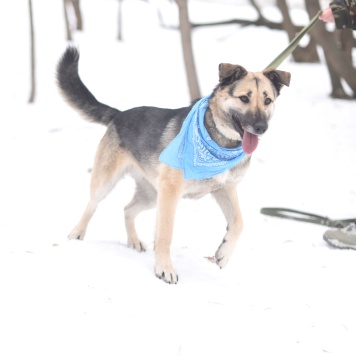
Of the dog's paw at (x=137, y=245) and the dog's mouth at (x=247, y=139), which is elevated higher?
the dog's mouth at (x=247, y=139)

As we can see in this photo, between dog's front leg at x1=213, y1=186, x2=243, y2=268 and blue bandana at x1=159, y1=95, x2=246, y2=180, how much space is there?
13.6 inches

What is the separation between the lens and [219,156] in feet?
12.7

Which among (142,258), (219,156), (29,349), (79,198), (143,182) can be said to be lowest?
(79,198)

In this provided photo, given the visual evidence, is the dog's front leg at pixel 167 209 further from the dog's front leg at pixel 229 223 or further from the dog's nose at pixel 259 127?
the dog's nose at pixel 259 127

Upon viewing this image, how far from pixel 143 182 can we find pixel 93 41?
32.6ft

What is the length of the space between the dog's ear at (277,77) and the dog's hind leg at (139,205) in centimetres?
142

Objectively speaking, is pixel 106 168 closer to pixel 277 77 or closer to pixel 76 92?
pixel 76 92

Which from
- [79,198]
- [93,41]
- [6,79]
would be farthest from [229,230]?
[93,41]

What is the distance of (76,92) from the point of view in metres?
4.85

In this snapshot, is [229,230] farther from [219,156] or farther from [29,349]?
[29,349]

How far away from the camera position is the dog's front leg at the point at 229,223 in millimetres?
4156

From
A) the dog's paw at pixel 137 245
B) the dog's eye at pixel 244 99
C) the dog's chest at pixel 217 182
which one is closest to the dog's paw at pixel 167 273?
the dog's chest at pixel 217 182

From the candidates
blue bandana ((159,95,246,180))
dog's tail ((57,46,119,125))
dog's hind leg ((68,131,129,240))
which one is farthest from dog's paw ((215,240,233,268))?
dog's tail ((57,46,119,125))

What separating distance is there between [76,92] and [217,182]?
1.61 metres
